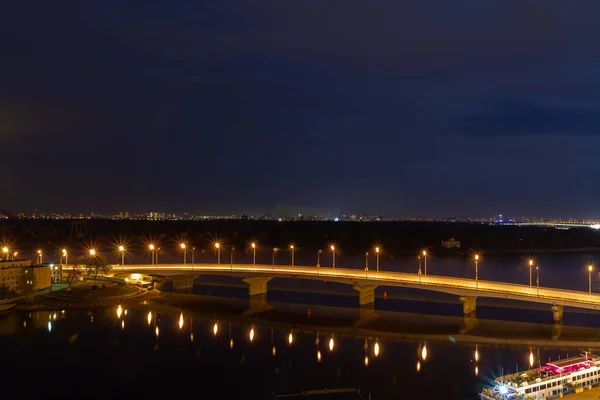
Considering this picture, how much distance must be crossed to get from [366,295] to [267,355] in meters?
16.4

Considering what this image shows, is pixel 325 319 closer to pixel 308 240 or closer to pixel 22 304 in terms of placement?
pixel 22 304

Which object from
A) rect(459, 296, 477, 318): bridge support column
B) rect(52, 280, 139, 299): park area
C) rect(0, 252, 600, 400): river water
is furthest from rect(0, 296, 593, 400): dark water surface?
rect(52, 280, 139, 299): park area

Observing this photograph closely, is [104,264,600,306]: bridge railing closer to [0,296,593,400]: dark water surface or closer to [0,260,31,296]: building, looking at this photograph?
[0,296,593,400]: dark water surface

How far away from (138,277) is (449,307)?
1352 inches

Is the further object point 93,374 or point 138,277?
point 138,277

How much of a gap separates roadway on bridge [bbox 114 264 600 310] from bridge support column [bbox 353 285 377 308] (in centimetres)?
62

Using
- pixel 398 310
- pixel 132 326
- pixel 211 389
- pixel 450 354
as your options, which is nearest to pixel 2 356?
pixel 132 326

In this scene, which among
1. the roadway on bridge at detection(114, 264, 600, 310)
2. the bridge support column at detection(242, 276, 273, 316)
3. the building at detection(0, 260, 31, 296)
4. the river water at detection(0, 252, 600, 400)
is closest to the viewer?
the river water at detection(0, 252, 600, 400)

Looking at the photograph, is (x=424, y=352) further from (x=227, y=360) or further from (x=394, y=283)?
(x=227, y=360)

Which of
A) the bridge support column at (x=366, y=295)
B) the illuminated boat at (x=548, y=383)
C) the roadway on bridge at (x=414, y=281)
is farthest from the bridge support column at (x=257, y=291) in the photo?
the illuminated boat at (x=548, y=383)

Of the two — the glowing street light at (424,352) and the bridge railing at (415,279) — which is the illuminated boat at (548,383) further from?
the bridge railing at (415,279)

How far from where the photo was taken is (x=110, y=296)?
4862 centimetres

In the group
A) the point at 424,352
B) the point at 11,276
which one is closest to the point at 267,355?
the point at 424,352

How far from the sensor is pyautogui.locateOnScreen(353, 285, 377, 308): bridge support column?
148 ft
